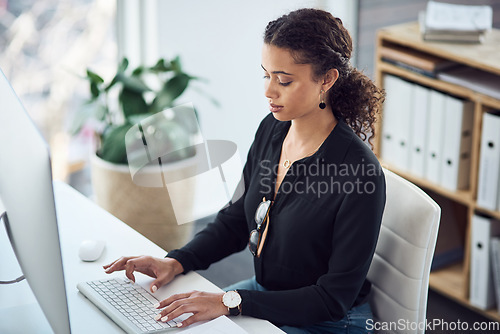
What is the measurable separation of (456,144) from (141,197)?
1194mm

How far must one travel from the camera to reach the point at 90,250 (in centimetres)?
146

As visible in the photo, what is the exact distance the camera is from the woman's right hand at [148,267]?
4.50 feet

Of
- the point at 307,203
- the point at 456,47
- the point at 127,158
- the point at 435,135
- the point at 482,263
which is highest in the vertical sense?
the point at 456,47

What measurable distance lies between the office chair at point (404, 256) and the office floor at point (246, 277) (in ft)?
2.99

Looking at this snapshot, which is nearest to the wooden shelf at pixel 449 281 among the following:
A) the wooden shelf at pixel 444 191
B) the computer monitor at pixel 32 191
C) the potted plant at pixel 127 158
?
the wooden shelf at pixel 444 191

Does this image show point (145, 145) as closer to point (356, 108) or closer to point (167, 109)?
point (167, 109)

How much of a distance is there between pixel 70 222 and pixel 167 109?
3.60 ft

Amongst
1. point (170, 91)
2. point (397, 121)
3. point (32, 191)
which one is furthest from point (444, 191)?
point (32, 191)

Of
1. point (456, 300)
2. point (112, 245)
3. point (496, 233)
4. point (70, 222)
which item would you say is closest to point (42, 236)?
point (112, 245)

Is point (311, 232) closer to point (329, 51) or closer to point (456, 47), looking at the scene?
point (329, 51)

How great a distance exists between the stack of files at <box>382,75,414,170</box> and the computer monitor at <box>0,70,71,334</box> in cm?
168

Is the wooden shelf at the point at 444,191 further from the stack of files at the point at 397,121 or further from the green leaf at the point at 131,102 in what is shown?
the green leaf at the point at 131,102

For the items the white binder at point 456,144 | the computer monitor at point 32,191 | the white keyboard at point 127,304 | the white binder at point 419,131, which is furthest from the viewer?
the white binder at point 419,131

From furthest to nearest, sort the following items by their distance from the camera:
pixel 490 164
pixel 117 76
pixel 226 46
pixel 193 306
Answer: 1. pixel 226 46
2. pixel 117 76
3. pixel 490 164
4. pixel 193 306
